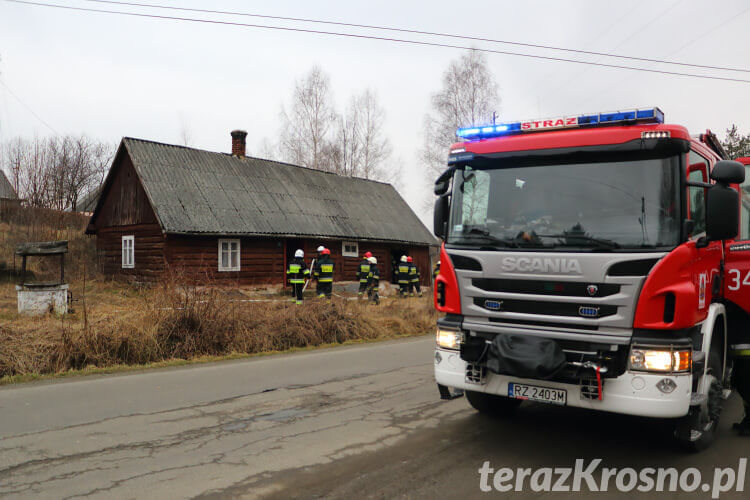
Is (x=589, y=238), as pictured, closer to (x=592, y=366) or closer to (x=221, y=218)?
(x=592, y=366)

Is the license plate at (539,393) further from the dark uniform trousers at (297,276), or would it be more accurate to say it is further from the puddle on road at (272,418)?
the dark uniform trousers at (297,276)

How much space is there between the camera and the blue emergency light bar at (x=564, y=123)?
453 cm

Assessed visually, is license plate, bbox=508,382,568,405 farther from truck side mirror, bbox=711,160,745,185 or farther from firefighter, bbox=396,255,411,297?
firefighter, bbox=396,255,411,297

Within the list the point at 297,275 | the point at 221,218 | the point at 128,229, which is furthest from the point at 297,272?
the point at 128,229

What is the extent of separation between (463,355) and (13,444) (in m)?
4.12

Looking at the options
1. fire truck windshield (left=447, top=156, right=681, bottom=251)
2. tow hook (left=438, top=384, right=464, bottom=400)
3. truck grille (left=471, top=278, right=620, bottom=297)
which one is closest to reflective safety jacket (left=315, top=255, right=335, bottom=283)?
tow hook (left=438, top=384, right=464, bottom=400)

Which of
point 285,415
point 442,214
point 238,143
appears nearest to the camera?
point 442,214

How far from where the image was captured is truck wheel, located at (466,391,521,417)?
567 centimetres

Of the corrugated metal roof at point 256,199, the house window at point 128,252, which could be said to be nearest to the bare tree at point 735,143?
the corrugated metal roof at point 256,199

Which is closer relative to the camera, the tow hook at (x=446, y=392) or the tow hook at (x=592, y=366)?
the tow hook at (x=592, y=366)

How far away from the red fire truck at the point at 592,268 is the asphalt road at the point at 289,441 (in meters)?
0.58

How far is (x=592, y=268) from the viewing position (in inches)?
168

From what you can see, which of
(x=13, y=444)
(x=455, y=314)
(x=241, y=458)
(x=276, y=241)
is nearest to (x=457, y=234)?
(x=455, y=314)

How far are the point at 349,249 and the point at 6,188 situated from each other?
1681cm
